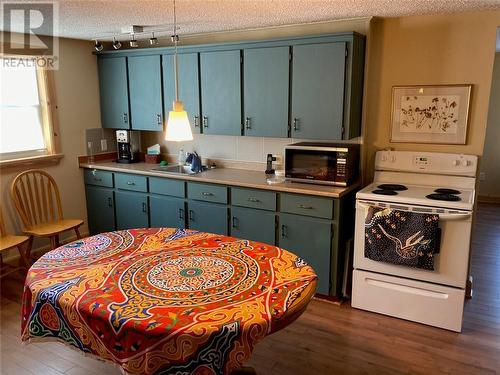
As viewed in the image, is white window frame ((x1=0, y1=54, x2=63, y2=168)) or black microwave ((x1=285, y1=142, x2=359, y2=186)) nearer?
black microwave ((x1=285, y1=142, x2=359, y2=186))

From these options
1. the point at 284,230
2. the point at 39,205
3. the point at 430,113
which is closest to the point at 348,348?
the point at 284,230

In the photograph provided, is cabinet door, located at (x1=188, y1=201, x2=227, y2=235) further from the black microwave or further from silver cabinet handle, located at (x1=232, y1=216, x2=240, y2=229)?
the black microwave

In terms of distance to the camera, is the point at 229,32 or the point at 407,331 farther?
the point at 229,32

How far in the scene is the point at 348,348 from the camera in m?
2.66

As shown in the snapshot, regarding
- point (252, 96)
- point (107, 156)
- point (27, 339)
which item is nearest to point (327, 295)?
point (252, 96)

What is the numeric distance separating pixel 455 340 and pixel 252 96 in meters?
2.41

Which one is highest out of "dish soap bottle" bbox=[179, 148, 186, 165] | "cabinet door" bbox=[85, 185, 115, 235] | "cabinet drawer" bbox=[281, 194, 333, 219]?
"dish soap bottle" bbox=[179, 148, 186, 165]

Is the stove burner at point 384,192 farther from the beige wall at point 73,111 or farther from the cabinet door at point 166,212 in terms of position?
the beige wall at point 73,111

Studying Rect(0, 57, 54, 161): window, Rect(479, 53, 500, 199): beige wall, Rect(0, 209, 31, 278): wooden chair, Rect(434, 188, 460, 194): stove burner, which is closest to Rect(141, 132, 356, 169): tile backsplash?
Rect(0, 57, 54, 161): window

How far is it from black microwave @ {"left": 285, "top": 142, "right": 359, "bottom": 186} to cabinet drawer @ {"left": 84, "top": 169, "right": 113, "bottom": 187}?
1.96 meters

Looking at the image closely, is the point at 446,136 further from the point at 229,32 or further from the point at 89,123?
the point at 89,123

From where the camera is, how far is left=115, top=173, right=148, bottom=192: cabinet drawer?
4070 mm

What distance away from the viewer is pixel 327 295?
3.29m

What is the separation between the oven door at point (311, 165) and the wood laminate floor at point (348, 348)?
3.31 feet
